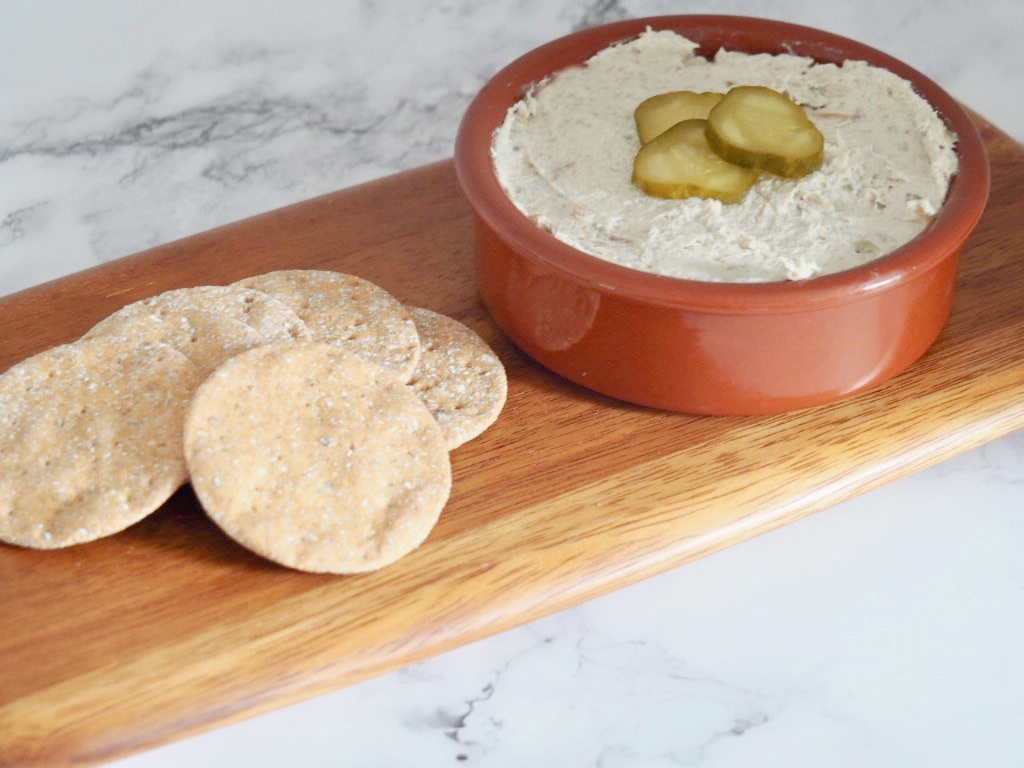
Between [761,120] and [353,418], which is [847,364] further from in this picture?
[353,418]

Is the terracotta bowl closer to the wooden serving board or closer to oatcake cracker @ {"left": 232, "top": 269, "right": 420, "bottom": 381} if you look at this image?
the wooden serving board

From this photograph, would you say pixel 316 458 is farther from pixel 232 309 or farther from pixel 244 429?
pixel 232 309

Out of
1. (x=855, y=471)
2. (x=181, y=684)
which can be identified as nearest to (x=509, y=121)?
(x=855, y=471)

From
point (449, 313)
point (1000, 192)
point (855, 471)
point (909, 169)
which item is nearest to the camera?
point (855, 471)

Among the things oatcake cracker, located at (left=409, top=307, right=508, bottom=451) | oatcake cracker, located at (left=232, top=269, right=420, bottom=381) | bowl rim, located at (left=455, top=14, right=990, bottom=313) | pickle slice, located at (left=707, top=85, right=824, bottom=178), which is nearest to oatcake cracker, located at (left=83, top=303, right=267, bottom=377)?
oatcake cracker, located at (left=232, top=269, right=420, bottom=381)

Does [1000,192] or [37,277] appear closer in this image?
[1000,192]

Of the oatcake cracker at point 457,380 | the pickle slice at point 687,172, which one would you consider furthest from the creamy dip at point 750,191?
the oatcake cracker at point 457,380
